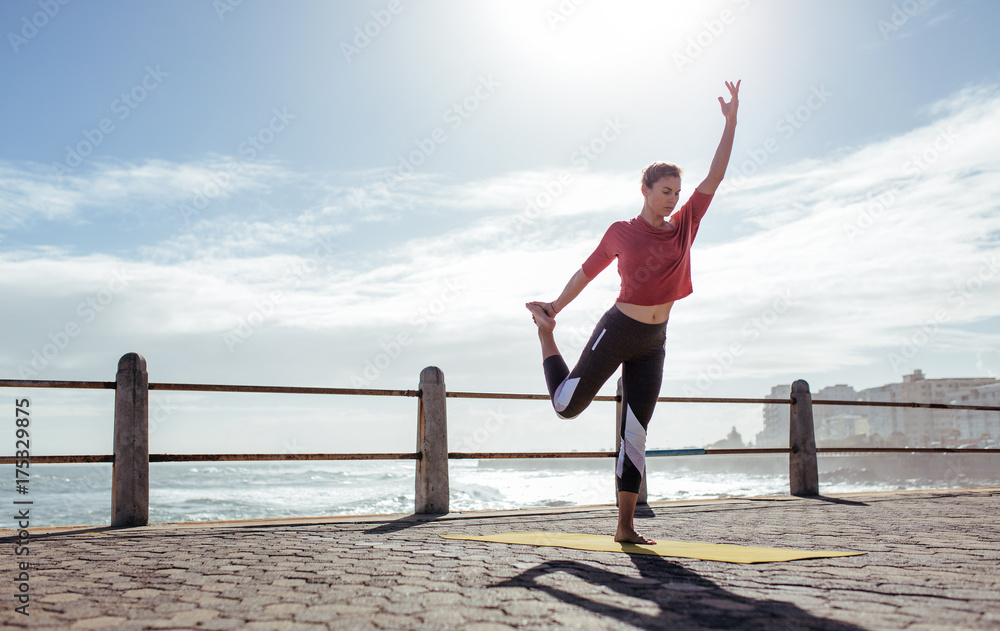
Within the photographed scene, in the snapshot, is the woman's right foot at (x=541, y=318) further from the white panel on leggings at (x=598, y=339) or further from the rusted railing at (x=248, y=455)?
the rusted railing at (x=248, y=455)

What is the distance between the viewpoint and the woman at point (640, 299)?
349 cm

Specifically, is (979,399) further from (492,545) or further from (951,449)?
(492,545)

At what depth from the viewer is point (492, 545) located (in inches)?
136

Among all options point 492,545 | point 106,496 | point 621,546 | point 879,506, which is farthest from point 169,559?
point 106,496

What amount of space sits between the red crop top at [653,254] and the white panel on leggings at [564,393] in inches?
18.3

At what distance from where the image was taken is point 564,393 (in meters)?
3.73

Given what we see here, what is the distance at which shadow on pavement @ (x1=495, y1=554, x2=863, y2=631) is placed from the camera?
5.77 ft

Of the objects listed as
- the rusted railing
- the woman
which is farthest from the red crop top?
the rusted railing

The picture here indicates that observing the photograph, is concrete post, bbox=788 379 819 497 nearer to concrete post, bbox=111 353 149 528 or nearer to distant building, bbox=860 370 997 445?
concrete post, bbox=111 353 149 528

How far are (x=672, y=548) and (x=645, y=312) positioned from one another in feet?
3.43

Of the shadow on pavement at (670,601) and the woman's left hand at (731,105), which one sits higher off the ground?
the woman's left hand at (731,105)

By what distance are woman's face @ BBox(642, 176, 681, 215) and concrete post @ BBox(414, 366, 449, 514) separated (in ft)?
9.92

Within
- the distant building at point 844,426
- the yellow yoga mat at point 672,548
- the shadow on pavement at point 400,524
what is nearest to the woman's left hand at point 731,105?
the yellow yoga mat at point 672,548

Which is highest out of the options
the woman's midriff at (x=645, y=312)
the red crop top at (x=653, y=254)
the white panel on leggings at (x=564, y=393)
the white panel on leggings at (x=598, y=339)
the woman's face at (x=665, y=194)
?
the woman's face at (x=665, y=194)
